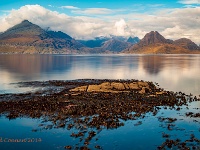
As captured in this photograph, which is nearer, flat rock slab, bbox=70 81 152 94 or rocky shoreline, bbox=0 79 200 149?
rocky shoreline, bbox=0 79 200 149

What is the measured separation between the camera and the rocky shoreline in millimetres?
39031

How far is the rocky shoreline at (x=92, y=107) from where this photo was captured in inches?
1537

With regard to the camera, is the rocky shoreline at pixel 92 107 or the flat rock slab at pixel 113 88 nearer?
the rocky shoreline at pixel 92 107

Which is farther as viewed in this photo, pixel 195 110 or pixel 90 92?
pixel 90 92

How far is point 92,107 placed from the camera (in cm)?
4972

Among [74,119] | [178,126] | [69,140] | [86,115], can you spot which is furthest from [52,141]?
[178,126]

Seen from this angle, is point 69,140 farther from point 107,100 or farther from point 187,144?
point 107,100

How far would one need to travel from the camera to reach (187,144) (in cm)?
3244

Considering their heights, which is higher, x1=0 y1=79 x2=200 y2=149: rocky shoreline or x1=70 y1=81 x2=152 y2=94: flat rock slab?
x1=70 y1=81 x2=152 y2=94: flat rock slab

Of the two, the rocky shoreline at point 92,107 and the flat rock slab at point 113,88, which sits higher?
the flat rock slab at point 113,88

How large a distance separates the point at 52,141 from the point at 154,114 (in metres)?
21.6

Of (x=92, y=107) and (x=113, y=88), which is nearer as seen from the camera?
(x=92, y=107)

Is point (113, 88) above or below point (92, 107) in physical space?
above

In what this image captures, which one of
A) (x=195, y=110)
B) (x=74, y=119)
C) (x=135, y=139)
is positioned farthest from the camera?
(x=195, y=110)
